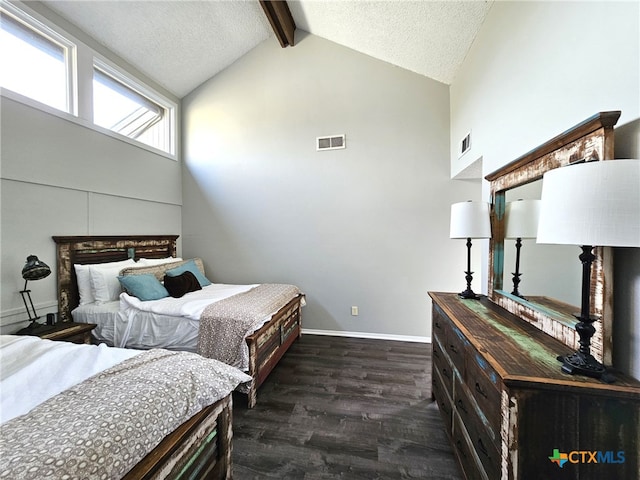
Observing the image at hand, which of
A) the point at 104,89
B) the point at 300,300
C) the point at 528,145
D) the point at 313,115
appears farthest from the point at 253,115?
the point at 528,145

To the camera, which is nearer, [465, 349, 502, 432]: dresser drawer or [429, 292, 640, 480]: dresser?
[429, 292, 640, 480]: dresser

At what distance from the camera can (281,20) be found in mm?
3080

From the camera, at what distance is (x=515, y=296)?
154 cm

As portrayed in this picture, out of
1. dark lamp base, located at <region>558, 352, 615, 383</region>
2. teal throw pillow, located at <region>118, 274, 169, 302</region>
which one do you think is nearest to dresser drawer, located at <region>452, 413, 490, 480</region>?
dark lamp base, located at <region>558, 352, 615, 383</region>

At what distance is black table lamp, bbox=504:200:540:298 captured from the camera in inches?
57.5

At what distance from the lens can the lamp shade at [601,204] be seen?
780mm

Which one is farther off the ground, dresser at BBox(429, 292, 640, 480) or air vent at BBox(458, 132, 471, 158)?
air vent at BBox(458, 132, 471, 158)

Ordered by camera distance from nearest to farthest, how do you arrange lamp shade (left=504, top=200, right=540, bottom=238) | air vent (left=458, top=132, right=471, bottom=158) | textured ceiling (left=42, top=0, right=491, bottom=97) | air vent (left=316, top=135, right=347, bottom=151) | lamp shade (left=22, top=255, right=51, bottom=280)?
lamp shade (left=504, top=200, right=540, bottom=238), lamp shade (left=22, top=255, right=51, bottom=280), textured ceiling (left=42, top=0, right=491, bottom=97), air vent (left=458, top=132, right=471, bottom=158), air vent (left=316, top=135, right=347, bottom=151)

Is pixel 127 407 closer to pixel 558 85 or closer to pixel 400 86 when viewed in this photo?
pixel 558 85

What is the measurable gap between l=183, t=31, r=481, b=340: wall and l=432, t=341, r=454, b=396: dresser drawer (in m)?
1.38

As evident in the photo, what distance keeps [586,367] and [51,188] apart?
4.01 meters

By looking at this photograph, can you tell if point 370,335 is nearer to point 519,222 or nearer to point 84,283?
point 519,222

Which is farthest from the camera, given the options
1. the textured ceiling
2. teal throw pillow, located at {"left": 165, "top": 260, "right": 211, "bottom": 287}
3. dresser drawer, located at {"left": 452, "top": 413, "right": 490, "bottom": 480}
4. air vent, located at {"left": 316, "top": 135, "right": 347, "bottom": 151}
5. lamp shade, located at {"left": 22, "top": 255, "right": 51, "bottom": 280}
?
air vent, located at {"left": 316, "top": 135, "right": 347, "bottom": 151}

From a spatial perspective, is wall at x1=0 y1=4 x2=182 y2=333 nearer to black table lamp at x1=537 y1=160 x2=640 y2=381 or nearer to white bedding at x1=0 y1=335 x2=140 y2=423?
white bedding at x1=0 y1=335 x2=140 y2=423
